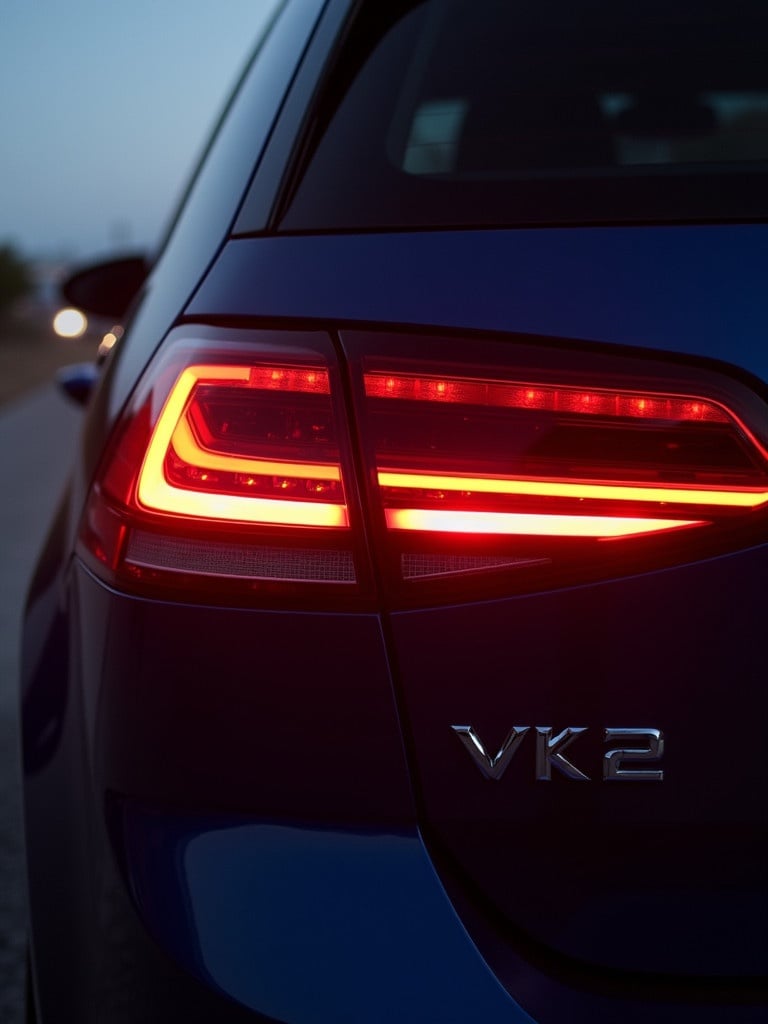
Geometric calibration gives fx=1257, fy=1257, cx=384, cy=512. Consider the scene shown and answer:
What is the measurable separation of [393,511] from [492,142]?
0.48 meters

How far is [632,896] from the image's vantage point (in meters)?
1.13

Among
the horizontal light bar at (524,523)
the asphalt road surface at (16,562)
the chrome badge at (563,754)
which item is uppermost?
the horizontal light bar at (524,523)

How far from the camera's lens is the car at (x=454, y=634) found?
109 centimetres

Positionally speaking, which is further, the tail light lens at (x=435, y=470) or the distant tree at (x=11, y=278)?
the distant tree at (x=11, y=278)

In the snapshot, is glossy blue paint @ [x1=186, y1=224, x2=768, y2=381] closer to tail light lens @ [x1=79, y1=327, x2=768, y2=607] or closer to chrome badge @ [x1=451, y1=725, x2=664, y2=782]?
tail light lens @ [x1=79, y1=327, x2=768, y2=607]

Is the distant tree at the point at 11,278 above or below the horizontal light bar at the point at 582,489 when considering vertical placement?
below

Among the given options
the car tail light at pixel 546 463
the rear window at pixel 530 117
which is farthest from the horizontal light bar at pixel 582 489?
the rear window at pixel 530 117

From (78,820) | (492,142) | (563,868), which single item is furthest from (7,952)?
(492,142)

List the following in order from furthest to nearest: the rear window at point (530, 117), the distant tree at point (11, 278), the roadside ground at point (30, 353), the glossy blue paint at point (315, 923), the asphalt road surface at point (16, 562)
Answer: the distant tree at point (11, 278) → the roadside ground at point (30, 353) → the asphalt road surface at point (16, 562) → the rear window at point (530, 117) → the glossy blue paint at point (315, 923)

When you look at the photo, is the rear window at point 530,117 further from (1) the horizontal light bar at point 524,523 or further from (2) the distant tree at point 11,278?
(2) the distant tree at point 11,278

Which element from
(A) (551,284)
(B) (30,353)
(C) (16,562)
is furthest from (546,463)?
(B) (30,353)

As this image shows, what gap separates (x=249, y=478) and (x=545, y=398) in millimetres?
282

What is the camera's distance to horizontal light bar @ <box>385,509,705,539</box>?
110 cm

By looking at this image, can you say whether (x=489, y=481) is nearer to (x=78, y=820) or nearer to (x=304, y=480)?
(x=304, y=480)
